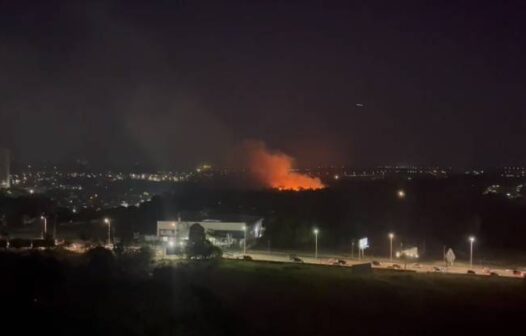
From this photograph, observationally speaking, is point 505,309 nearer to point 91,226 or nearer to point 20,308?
point 20,308

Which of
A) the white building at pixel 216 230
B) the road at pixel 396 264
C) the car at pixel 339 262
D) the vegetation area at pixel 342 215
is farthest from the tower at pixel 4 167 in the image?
the car at pixel 339 262

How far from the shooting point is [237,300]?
12430mm

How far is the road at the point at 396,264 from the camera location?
19078 millimetres

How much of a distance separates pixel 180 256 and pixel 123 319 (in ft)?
29.7

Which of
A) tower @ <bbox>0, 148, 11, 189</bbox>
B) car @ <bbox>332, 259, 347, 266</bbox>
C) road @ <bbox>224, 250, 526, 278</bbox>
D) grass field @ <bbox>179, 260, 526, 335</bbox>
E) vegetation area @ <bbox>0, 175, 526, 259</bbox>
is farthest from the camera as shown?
tower @ <bbox>0, 148, 11, 189</bbox>

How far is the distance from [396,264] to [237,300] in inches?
371

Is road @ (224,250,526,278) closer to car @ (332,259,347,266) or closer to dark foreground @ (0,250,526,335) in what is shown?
car @ (332,259,347,266)

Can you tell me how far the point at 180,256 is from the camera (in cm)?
1778

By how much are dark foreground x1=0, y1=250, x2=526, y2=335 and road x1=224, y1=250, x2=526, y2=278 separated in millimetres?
2286

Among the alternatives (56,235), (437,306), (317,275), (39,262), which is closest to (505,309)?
(437,306)

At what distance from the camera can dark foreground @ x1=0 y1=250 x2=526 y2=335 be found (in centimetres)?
862

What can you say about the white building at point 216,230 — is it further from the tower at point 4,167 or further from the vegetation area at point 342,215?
the tower at point 4,167

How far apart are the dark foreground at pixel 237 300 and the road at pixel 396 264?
7.50 feet

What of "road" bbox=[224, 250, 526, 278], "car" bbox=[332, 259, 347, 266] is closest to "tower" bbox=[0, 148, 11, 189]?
"road" bbox=[224, 250, 526, 278]
